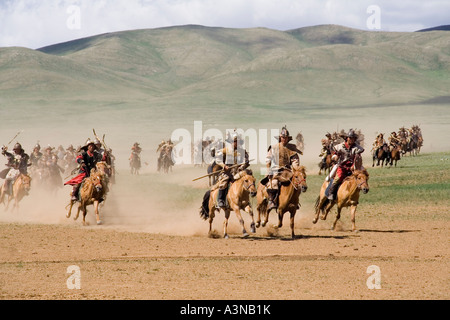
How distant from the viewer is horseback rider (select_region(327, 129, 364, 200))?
20.2 meters

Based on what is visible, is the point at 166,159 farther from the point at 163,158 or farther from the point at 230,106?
the point at 230,106

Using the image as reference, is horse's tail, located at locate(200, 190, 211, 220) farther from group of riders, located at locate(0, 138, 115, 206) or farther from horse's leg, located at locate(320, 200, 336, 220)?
group of riders, located at locate(0, 138, 115, 206)

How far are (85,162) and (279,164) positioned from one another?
272 inches

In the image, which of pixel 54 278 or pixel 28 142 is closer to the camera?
pixel 54 278

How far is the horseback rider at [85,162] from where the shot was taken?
914 inches

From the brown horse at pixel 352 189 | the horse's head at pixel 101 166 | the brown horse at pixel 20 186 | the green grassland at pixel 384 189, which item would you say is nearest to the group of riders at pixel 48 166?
the brown horse at pixel 20 186

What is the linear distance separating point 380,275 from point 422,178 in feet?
81.1

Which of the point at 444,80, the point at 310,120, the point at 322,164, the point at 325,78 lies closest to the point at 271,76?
the point at 325,78

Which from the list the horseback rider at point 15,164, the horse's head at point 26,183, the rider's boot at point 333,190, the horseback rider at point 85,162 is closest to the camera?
the rider's boot at point 333,190

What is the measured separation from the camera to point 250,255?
653 inches

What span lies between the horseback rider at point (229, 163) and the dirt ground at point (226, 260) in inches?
49.7

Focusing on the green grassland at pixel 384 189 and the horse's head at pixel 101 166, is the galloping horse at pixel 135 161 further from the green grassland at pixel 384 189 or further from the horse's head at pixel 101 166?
the horse's head at pixel 101 166

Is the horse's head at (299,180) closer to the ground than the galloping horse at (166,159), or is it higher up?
closer to the ground

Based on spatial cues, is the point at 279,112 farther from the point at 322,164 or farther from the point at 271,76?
the point at 322,164
